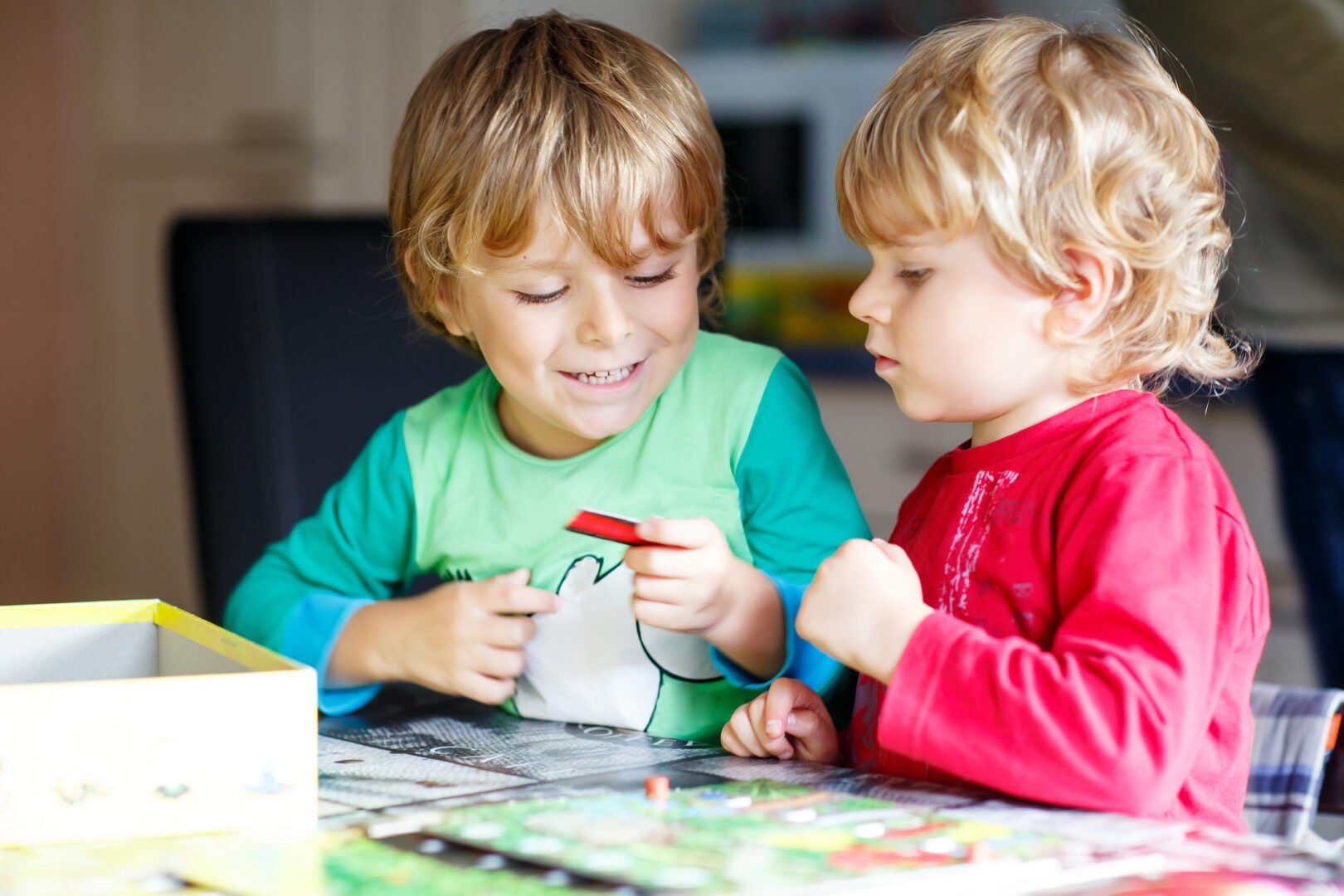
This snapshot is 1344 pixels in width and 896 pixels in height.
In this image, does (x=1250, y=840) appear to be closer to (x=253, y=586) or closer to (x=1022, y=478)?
(x=1022, y=478)

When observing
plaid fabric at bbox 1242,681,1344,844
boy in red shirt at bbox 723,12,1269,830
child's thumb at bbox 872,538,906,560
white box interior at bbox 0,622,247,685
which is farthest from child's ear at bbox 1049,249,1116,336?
white box interior at bbox 0,622,247,685

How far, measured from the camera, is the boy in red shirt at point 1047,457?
0.65 metres

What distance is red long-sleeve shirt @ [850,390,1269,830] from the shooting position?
64 centimetres

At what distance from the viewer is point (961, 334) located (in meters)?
0.77

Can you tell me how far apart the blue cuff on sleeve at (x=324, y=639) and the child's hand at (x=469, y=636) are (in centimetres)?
4

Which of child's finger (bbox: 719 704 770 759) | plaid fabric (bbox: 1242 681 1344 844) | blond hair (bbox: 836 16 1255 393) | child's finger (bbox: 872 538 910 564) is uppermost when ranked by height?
blond hair (bbox: 836 16 1255 393)

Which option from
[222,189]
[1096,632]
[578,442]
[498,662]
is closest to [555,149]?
[578,442]

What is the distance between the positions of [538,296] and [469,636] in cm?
24

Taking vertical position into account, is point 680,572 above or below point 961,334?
below

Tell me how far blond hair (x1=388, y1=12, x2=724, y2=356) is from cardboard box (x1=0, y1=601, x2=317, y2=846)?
14.6 inches

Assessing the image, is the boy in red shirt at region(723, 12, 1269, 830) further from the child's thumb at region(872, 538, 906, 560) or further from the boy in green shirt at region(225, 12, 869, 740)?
the boy in green shirt at region(225, 12, 869, 740)

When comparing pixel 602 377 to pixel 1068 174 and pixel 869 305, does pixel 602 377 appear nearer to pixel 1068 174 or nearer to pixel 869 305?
pixel 869 305

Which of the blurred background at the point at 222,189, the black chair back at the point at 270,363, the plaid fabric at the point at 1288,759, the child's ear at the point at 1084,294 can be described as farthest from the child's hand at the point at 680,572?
the blurred background at the point at 222,189

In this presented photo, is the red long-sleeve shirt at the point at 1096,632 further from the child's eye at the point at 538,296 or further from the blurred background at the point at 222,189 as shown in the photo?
the blurred background at the point at 222,189
